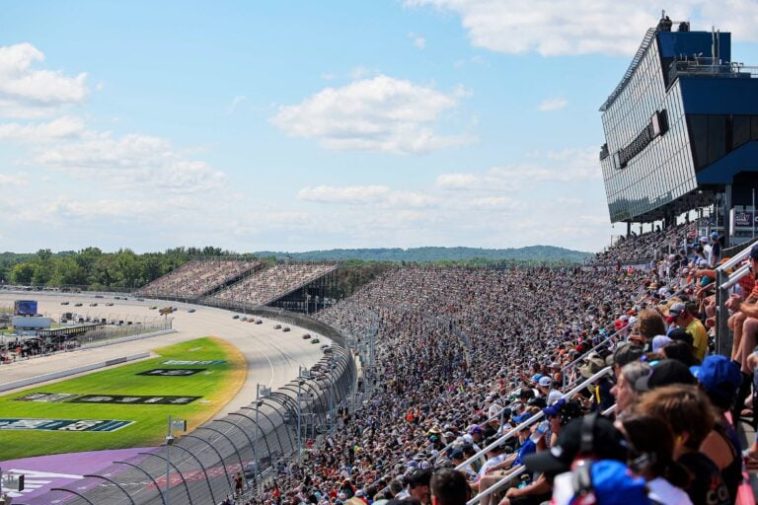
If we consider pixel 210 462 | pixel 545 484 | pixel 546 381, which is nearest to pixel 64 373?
pixel 210 462

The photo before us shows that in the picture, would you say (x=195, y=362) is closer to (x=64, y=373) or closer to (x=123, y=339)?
(x=64, y=373)

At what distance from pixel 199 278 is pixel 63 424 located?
9941cm

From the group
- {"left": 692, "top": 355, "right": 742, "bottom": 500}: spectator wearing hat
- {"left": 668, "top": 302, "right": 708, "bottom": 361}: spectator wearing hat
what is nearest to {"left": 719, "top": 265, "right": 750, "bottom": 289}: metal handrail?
{"left": 668, "top": 302, "right": 708, "bottom": 361}: spectator wearing hat

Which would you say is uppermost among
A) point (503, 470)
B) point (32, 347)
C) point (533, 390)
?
point (533, 390)

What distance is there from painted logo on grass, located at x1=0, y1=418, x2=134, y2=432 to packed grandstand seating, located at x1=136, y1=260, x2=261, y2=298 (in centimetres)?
8581

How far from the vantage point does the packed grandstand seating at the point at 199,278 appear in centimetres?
13288

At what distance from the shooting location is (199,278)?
459 feet

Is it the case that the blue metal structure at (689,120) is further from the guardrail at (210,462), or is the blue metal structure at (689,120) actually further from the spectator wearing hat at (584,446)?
the spectator wearing hat at (584,446)

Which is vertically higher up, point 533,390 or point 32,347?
point 533,390

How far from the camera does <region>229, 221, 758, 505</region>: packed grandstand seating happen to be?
11.7 ft

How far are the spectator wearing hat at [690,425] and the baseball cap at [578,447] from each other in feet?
1.03

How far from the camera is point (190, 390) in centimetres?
5266

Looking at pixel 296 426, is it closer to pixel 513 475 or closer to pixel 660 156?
pixel 513 475

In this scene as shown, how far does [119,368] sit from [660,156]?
42098 millimetres
